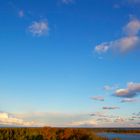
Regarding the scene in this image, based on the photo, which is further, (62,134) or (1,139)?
(62,134)

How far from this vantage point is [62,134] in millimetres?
36094

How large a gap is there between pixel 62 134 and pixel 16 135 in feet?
15.1

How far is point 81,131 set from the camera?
1428 inches

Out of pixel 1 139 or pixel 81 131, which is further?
pixel 81 131

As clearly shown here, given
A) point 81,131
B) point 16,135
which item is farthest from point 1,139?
point 81,131

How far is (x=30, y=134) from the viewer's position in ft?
114

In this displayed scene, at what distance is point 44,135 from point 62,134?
2071 mm

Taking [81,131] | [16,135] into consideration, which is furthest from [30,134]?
[81,131]

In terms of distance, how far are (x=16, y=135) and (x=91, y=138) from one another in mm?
7067

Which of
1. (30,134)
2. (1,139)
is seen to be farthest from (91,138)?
(1,139)

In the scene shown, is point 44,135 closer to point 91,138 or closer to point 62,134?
point 62,134

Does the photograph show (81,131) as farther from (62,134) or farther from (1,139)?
(1,139)

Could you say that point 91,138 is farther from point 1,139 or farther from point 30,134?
point 1,139

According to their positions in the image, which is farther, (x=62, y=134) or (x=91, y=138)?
(x=62, y=134)
